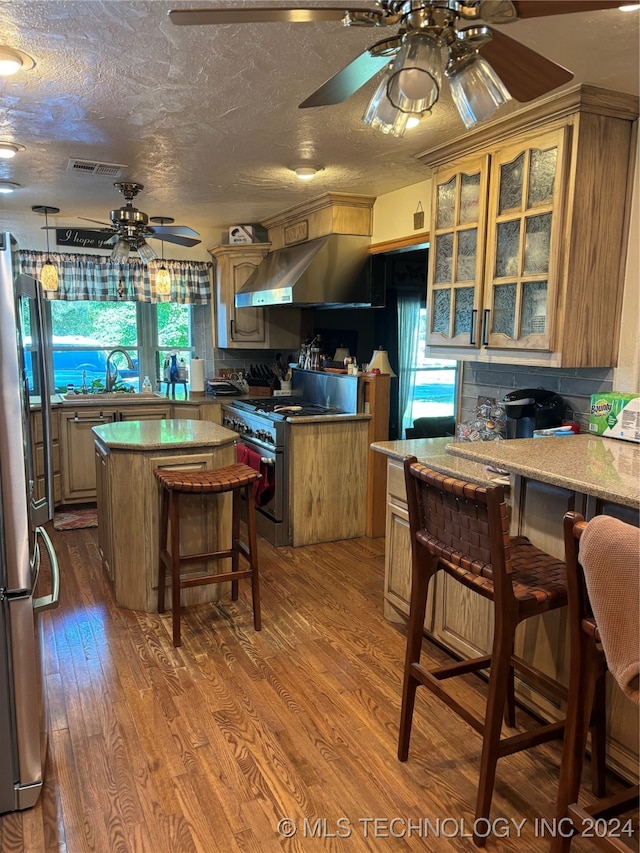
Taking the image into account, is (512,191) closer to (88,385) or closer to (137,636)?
(137,636)

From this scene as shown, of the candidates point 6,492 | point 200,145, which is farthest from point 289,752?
point 200,145

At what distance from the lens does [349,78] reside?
1.41 metres

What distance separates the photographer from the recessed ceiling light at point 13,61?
203 cm

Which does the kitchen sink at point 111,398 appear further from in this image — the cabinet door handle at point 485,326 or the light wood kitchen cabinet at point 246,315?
the cabinet door handle at point 485,326

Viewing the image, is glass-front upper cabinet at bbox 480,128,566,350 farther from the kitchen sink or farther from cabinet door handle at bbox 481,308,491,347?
the kitchen sink

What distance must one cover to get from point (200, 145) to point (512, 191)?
5.02 feet

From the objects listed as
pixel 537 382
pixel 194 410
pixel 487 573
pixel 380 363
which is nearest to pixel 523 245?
pixel 537 382

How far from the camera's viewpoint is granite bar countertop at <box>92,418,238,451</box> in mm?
3020

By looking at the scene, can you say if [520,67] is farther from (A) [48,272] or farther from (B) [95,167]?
(A) [48,272]

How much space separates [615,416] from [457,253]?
1.16 metres

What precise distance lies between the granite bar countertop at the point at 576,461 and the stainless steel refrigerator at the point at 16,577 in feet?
4.63

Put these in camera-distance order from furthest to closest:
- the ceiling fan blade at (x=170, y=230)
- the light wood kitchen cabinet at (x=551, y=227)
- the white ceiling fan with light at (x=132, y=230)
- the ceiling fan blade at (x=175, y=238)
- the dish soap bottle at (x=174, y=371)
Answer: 1. the dish soap bottle at (x=174, y=371)
2. the ceiling fan blade at (x=175, y=238)
3. the ceiling fan blade at (x=170, y=230)
4. the white ceiling fan with light at (x=132, y=230)
5. the light wood kitchen cabinet at (x=551, y=227)

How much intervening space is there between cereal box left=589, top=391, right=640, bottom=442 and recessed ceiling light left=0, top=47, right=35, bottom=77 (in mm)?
2439

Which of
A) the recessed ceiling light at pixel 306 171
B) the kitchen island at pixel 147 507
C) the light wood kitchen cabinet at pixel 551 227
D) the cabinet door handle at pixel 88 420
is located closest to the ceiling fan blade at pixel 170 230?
the recessed ceiling light at pixel 306 171
